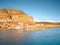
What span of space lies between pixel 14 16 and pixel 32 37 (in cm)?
78

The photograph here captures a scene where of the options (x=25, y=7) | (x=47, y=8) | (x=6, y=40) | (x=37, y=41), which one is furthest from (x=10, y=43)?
(x=47, y=8)

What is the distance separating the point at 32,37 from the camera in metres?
4.02

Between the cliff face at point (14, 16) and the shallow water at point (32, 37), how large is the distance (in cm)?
34

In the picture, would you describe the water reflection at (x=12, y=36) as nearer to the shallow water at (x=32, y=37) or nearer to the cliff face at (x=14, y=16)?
the shallow water at (x=32, y=37)

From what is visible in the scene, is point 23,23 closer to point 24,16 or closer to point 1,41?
point 24,16

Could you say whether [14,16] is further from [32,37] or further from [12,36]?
[32,37]

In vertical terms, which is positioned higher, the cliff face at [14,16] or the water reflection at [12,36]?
the cliff face at [14,16]

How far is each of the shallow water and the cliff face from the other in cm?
34

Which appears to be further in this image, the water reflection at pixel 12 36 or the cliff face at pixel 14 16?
the cliff face at pixel 14 16

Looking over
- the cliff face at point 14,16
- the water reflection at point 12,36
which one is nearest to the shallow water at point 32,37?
the water reflection at point 12,36

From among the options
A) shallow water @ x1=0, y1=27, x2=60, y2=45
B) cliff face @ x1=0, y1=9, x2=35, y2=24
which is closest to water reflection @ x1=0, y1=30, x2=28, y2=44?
shallow water @ x1=0, y1=27, x2=60, y2=45

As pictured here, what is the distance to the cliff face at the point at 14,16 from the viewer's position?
4.18 metres

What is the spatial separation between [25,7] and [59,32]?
1.18 meters

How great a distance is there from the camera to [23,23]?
419 centimetres
